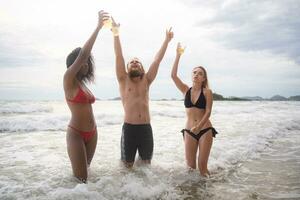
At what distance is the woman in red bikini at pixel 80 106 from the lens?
180 inches

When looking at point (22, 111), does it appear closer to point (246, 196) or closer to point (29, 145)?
point (29, 145)

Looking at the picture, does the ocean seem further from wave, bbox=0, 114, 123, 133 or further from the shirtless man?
wave, bbox=0, 114, 123, 133

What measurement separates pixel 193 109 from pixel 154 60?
1288 mm

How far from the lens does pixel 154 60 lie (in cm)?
601

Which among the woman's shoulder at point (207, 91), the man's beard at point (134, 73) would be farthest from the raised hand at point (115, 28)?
the woman's shoulder at point (207, 91)

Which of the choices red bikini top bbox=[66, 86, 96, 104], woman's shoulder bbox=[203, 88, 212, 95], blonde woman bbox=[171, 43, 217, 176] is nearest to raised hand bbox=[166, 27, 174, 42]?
blonde woman bbox=[171, 43, 217, 176]

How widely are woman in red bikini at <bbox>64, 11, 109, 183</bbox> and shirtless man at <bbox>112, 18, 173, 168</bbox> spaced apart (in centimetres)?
76

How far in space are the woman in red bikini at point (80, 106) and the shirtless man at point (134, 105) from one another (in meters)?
0.76

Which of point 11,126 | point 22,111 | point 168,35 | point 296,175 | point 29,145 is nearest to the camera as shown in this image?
point 168,35

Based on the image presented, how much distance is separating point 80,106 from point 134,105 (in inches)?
46.1

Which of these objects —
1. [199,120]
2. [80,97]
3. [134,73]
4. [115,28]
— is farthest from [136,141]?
[115,28]

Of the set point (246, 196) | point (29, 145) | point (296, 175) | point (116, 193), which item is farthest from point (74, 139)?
point (29, 145)

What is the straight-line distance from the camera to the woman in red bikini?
4578mm

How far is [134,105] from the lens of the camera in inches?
225
